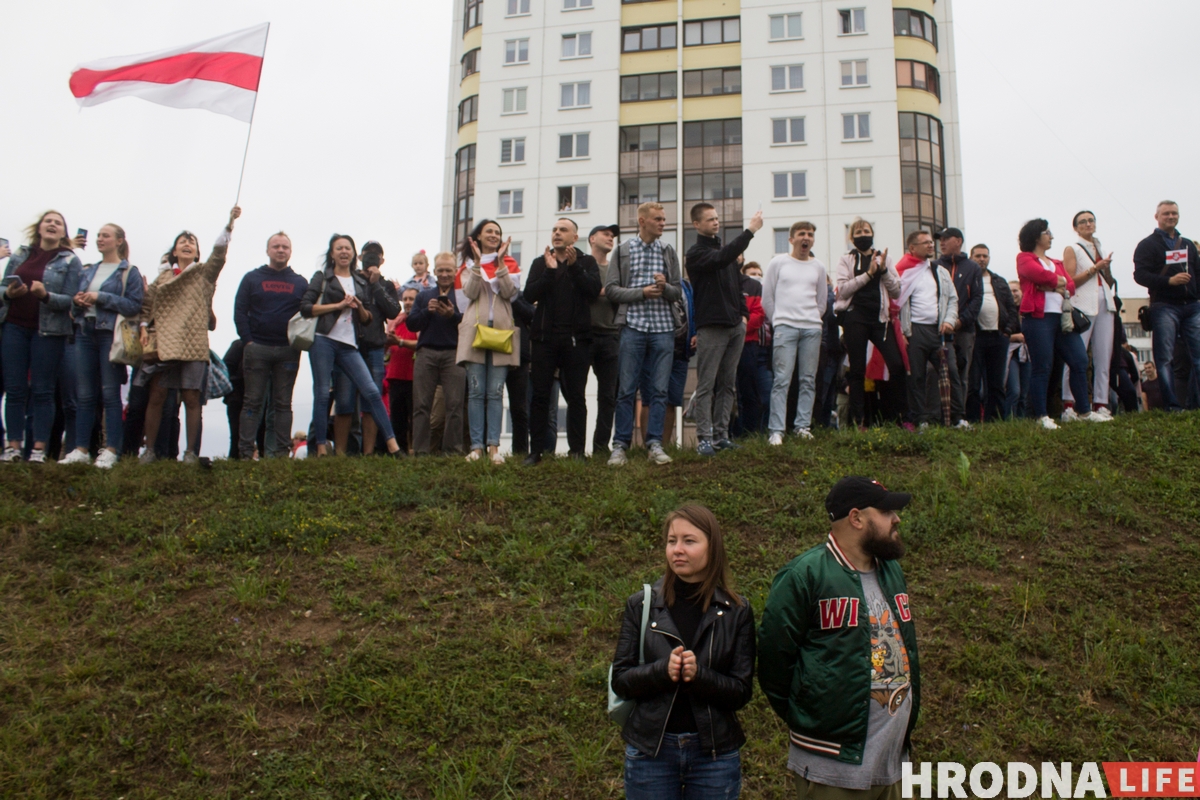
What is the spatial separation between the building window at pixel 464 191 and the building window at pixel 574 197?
4.11 m

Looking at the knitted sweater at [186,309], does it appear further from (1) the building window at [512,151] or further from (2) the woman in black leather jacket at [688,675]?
(1) the building window at [512,151]

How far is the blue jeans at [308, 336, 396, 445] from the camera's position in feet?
32.5

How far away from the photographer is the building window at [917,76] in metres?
39.7

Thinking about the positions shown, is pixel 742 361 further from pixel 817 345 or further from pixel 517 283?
pixel 517 283

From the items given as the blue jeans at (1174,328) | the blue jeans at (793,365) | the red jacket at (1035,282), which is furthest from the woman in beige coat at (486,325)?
the blue jeans at (1174,328)

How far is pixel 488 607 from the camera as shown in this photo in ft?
21.6

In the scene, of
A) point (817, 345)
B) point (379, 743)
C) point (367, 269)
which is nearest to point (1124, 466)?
point (817, 345)

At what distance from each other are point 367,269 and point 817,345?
521 cm

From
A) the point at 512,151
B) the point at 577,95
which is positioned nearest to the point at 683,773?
the point at 512,151

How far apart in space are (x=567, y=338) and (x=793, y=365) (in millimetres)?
2365

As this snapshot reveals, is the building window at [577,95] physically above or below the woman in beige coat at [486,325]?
above

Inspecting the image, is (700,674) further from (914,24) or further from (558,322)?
(914,24)

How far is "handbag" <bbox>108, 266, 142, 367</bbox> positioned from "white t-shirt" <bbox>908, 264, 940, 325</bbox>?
8070 millimetres

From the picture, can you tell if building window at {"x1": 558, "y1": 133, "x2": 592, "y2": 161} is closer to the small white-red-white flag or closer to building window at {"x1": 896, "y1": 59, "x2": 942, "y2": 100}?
building window at {"x1": 896, "y1": 59, "x2": 942, "y2": 100}
